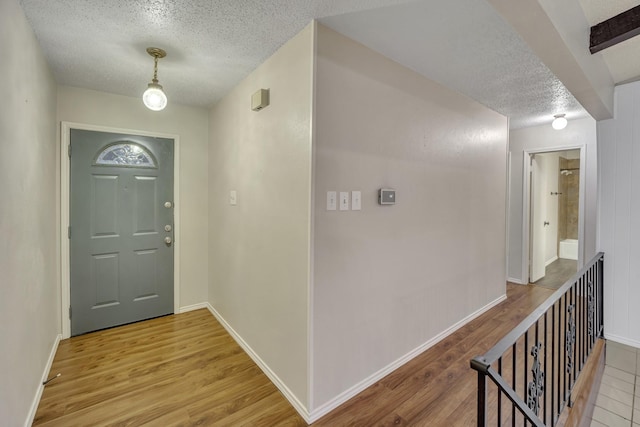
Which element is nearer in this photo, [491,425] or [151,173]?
[491,425]

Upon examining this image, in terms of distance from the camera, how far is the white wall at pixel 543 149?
3.81 metres

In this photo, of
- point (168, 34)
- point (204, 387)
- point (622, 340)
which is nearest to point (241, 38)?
point (168, 34)

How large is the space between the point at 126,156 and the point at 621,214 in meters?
4.93

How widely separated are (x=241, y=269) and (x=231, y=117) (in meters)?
1.45

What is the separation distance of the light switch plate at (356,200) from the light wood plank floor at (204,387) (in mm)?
1284

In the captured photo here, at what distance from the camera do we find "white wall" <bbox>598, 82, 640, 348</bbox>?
8.83 ft

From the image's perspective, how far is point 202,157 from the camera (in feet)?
11.1

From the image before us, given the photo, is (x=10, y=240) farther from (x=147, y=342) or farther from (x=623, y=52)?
(x=623, y=52)

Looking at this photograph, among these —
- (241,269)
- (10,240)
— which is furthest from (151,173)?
(10,240)

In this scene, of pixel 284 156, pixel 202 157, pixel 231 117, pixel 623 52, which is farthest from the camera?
pixel 202 157

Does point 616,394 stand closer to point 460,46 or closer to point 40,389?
point 460,46

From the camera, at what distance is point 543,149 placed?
167 inches

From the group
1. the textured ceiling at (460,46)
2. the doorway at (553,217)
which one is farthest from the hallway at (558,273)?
the textured ceiling at (460,46)

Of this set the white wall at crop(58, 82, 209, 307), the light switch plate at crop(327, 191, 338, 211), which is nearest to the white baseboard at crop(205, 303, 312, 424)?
the white wall at crop(58, 82, 209, 307)
